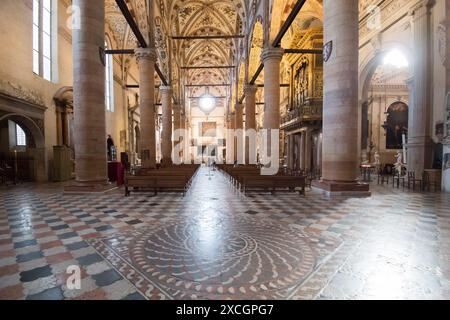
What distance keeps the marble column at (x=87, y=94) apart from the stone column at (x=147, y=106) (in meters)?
5.35

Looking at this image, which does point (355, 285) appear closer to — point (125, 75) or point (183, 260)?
point (183, 260)

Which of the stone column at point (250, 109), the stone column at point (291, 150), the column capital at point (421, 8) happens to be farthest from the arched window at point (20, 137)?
the column capital at point (421, 8)

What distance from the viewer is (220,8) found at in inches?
1101

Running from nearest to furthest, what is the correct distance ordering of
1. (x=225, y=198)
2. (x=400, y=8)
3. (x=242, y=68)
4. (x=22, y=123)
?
(x=225, y=198), (x=400, y=8), (x=22, y=123), (x=242, y=68)

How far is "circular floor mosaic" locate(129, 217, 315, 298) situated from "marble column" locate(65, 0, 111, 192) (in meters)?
5.79

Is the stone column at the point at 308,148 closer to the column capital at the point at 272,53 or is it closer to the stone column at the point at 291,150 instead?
the stone column at the point at 291,150

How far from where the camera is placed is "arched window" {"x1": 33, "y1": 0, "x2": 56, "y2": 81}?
46.4 feet

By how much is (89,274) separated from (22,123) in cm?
1403

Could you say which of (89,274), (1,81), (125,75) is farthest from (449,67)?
(125,75)

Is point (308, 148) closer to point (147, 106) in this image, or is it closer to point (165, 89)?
point (147, 106)

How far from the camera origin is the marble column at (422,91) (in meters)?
10.9

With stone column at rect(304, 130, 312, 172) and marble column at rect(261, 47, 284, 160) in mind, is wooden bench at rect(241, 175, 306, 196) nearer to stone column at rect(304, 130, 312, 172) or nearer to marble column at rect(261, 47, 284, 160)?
marble column at rect(261, 47, 284, 160)
